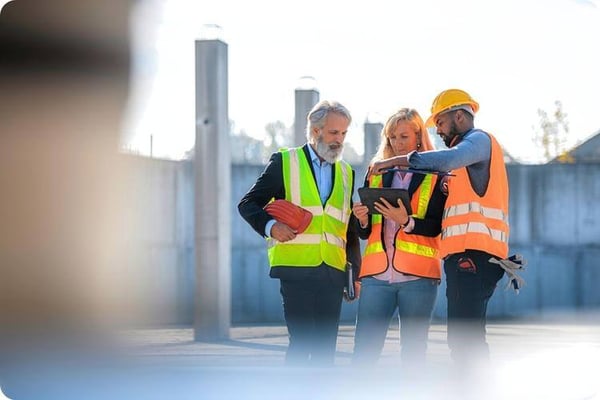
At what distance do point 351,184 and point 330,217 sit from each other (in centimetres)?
22

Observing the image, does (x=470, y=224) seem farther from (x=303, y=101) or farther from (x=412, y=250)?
(x=303, y=101)

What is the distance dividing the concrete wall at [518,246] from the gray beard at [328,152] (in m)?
10.1

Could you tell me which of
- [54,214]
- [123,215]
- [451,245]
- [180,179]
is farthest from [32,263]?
[180,179]

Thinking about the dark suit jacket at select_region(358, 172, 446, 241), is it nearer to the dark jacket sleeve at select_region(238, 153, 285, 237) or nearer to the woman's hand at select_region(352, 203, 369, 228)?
the woman's hand at select_region(352, 203, 369, 228)

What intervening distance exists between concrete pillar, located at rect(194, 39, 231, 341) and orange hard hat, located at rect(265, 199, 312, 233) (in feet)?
19.7

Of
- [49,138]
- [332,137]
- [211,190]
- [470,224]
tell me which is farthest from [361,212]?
[211,190]

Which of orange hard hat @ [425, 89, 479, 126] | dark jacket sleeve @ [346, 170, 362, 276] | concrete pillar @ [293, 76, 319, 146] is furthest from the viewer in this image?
concrete pillar @ [293, 76, 319, 146]

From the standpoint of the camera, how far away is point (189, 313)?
1422 cm

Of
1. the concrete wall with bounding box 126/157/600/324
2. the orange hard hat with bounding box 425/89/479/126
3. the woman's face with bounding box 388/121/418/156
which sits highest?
the orange hard hat with bounding box 425/89/479/126

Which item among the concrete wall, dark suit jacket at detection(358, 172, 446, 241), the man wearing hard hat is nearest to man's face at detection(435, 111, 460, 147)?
the man wearing hard hat

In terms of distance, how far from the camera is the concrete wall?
14406mm

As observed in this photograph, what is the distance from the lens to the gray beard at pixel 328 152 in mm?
4367

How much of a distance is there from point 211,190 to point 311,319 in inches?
243

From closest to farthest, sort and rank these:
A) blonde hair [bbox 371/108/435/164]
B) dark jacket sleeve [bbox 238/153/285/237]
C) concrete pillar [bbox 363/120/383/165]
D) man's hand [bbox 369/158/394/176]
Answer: man's hand [bbox 369/158/394/176], blonde hair [bbox 371/108/435/164], dark jacket sleeve [bbox 238/153/285/237], concrete pillar [bbox 363/120/383/165]
